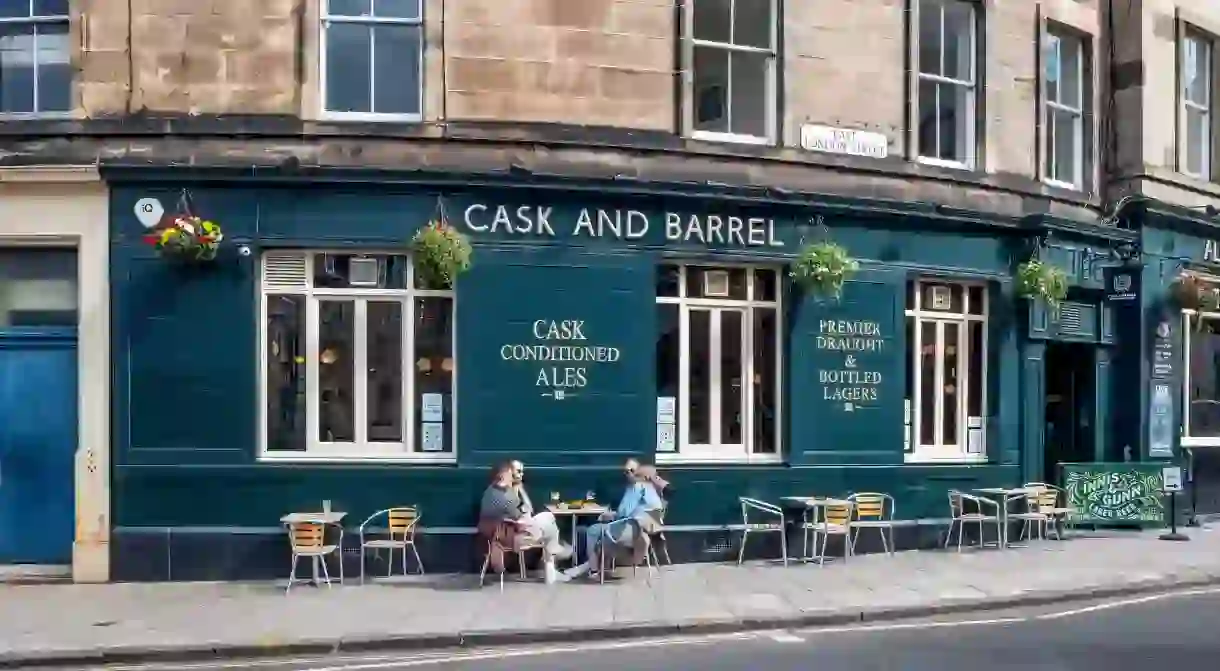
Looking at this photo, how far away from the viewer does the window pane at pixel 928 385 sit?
15727mm

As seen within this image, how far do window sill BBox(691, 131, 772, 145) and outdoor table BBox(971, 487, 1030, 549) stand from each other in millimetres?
5184

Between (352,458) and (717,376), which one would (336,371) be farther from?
(717,376)

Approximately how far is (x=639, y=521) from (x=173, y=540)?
4.74m

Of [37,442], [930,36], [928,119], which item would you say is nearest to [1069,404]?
[928,119]

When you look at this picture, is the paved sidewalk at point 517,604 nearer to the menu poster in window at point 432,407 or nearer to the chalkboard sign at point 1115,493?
the menu poster in window at point 432,407

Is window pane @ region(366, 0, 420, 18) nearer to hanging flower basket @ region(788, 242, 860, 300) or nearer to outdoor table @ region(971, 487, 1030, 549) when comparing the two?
hanging flower basket @ region(788, 242, 860, 300)

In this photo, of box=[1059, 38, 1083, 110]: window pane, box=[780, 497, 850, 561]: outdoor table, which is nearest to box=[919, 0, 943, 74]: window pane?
box=[1059, 38, 1083, 110]: window pane

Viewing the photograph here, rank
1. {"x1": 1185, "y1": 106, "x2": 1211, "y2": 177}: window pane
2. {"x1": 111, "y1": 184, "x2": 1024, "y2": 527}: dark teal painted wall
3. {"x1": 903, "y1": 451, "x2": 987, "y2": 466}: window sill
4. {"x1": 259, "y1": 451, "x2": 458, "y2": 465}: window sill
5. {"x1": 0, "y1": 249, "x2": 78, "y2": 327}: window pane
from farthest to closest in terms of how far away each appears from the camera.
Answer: {"x1": 1185, "y1": 106, "x2": 1211, "y2": 177}: window pane, {"x1": 903, "y1": 451, "x2": 987, "y2": 466}: window sill, {"x1": 0, "y1": 249, "x2": 78, "y2": 327}: window pane, {"x1": 259, "y1": 451, "x2": 458, "y2": 465}: window sill, {"x1": 111, "y1": 184, "x2": 1024, "y2": 527}: dark teal painted wall

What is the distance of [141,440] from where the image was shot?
12805 mm

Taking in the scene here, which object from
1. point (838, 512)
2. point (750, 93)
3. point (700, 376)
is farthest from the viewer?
point (750, 93)

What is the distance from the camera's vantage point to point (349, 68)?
523 inches

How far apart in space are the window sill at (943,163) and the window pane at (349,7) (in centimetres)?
684

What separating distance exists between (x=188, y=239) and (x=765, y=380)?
655 cm

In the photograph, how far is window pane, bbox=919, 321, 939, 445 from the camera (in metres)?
15.7
